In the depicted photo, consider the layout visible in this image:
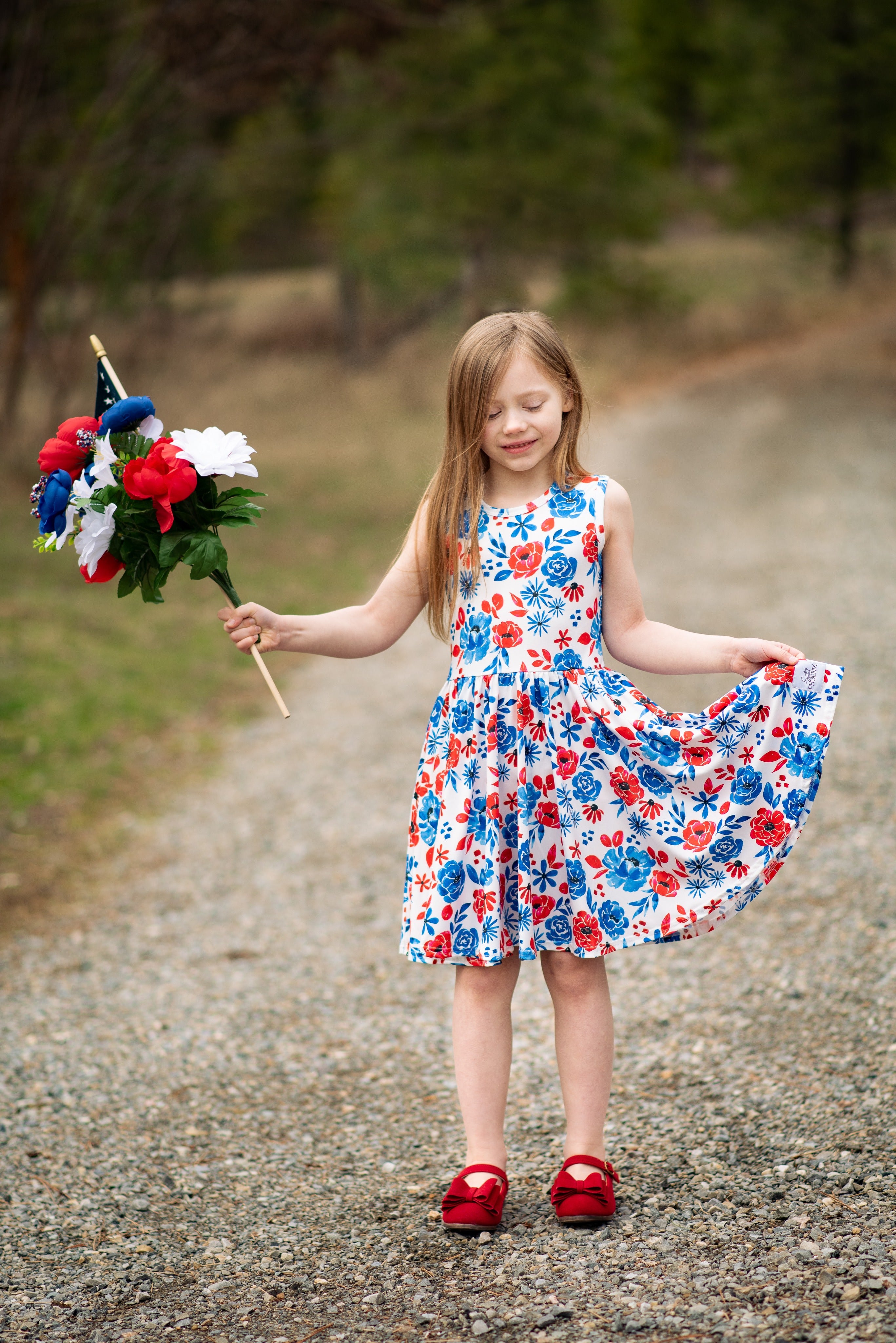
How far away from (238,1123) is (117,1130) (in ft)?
0.98

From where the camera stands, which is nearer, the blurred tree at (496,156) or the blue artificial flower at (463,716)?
the blue artificial flower at (463,716)

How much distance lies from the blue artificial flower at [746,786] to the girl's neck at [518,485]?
0.71m

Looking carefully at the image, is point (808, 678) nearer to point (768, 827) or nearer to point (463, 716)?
point (768, 827)

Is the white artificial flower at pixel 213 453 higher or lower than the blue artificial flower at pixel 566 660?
higher

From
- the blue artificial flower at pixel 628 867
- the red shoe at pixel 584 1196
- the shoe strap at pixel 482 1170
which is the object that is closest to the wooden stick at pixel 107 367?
the blue artificial flower at pixel 628 867

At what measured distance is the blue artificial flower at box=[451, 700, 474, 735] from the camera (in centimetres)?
246

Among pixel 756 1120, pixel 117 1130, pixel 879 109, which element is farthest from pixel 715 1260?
pixel 879 109

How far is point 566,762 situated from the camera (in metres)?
2.43

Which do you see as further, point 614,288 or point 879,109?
point 614,288

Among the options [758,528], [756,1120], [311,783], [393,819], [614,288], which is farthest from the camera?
[614,288]

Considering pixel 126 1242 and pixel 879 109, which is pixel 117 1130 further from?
pixel 879 109

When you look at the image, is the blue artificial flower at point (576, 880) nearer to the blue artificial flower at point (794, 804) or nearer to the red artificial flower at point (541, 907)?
the red artificial flower at point (541, 907)

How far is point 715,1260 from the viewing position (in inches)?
88.3

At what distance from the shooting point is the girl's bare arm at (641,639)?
2.50 meters
